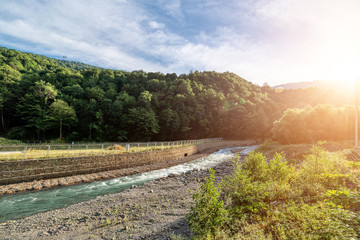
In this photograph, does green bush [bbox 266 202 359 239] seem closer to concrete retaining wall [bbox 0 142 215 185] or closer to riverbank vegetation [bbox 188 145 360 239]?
riverbank vegetation [bbox 188 145 360 239]

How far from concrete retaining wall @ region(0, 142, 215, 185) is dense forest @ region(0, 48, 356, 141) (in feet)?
75.1

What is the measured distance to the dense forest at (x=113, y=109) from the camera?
38.8 metres

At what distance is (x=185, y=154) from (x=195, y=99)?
33.2 metres

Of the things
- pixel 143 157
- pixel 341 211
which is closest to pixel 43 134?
pixel 143 157

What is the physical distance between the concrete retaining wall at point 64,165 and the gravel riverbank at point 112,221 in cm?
706

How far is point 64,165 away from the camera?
14.9m

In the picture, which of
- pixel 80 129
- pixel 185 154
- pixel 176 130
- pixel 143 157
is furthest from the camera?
pixel 176 130

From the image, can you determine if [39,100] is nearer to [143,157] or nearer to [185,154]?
[143,157]

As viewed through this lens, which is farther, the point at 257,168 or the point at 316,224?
the point at 257,168

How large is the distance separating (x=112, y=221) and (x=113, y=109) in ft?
136

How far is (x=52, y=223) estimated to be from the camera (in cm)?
710

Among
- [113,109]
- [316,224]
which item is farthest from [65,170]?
[113,109]

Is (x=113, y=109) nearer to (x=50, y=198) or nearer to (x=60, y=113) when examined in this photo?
(x=60, y=113)

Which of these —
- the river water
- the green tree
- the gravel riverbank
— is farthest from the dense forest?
the gravel riverbank
